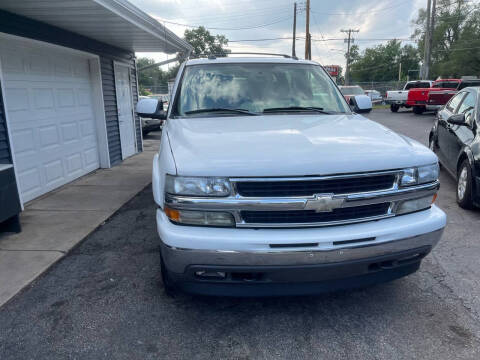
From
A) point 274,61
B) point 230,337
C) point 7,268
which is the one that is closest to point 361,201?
point 230,337

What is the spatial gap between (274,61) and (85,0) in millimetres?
2697

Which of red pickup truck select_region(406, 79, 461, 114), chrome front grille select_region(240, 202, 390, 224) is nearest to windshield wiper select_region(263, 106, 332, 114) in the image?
chrome front grille select_region(240, 202, 390, 224)

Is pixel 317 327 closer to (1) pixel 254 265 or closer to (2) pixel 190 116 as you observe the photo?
(1) pixel 254 265

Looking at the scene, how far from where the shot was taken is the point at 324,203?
236 cm

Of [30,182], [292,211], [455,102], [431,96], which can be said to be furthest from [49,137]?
[431,96]

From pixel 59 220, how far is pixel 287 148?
151 inches

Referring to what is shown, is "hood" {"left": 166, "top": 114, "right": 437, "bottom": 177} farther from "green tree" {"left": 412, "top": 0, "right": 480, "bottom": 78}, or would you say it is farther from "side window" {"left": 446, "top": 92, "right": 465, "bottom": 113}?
"green tree" {"left": 412, "top": 0, "right": 480, "bottom": 78}

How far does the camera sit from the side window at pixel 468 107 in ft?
17.9

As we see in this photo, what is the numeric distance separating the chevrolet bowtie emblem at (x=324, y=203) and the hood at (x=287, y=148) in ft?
0.51

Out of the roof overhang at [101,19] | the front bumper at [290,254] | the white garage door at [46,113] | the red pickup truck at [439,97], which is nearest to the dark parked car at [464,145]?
the front bumper at [290,254]

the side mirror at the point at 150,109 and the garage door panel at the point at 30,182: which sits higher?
the side mirror at the point at 150,109

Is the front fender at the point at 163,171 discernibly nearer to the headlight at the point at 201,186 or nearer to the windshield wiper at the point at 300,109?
the headlight at the point at 201,186

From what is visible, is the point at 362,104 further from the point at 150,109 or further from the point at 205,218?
the point at 205,218

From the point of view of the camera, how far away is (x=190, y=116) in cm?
353
